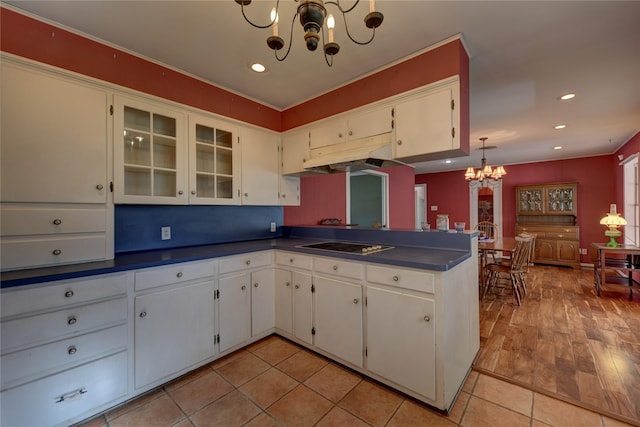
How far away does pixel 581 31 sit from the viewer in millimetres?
1852

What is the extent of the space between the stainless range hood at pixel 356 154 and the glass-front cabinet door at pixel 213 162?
30.1 inches

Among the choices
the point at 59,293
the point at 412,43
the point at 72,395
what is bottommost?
the point at 72,395

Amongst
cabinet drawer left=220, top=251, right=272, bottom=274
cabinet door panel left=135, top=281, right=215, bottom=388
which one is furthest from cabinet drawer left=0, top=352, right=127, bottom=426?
cabinet drawer left=220, top=251, right=272, bottom=274

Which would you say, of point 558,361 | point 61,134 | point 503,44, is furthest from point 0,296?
point 558,361

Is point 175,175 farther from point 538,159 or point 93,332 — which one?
point 538,159

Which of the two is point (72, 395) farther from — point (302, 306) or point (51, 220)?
point (302, 306)

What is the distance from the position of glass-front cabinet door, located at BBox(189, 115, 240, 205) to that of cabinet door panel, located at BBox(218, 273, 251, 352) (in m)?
0.79

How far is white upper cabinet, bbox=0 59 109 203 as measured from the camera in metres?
1.55

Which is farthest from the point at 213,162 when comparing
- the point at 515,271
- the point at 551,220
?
the point at 551,220

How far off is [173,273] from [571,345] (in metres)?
3.51

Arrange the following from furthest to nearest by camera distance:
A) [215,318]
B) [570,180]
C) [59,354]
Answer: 1. [570,180]
2. [215,318]
3. [59,354]

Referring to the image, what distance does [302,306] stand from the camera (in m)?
2.32

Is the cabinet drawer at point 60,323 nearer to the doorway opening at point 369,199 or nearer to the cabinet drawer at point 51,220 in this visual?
the cabinet drawer at point 51,220

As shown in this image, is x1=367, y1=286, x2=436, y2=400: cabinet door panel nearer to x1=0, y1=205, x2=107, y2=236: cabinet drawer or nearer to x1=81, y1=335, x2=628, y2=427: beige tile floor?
x1=81, y1=335, x2=628, y2=427: beige tile floor
